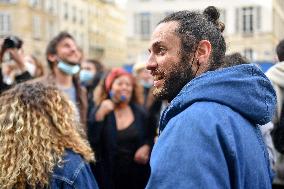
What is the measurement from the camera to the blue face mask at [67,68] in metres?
5.20

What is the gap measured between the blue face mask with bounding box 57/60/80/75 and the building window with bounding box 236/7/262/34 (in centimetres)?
2937

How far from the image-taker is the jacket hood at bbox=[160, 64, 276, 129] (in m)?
1.80

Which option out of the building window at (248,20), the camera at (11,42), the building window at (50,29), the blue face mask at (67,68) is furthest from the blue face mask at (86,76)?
the building window at (50,29)

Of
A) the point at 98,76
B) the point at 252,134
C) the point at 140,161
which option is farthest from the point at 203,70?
the point at 98,76

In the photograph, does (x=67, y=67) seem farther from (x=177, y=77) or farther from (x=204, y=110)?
(x=204, y=110)

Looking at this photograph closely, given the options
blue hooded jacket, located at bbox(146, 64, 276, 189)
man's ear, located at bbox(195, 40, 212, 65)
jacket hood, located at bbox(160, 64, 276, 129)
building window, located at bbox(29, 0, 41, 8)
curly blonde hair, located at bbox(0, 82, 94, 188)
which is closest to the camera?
blue hooded jacket, located at bbox(146, 64, 276, 189)

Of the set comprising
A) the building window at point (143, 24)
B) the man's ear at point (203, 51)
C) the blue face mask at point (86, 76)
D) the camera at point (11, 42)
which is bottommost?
the blue face mask at point (86, 76)

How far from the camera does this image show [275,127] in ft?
13.3

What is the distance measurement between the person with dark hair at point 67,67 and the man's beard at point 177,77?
10.6ft

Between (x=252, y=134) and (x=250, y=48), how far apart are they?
33.3 metres

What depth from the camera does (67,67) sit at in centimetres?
520

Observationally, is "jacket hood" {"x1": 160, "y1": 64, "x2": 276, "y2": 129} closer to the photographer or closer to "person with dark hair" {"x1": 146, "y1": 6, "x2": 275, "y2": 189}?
"person with dark hair" {"x1": 146, "y1": 6, "x2": 275, "y2": 189}

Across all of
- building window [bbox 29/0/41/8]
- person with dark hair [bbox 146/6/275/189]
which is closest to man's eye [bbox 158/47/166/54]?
person with dark hair [bbox 146/6/275/189]

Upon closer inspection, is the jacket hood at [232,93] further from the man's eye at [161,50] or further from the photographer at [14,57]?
the photographer at [14,57]
